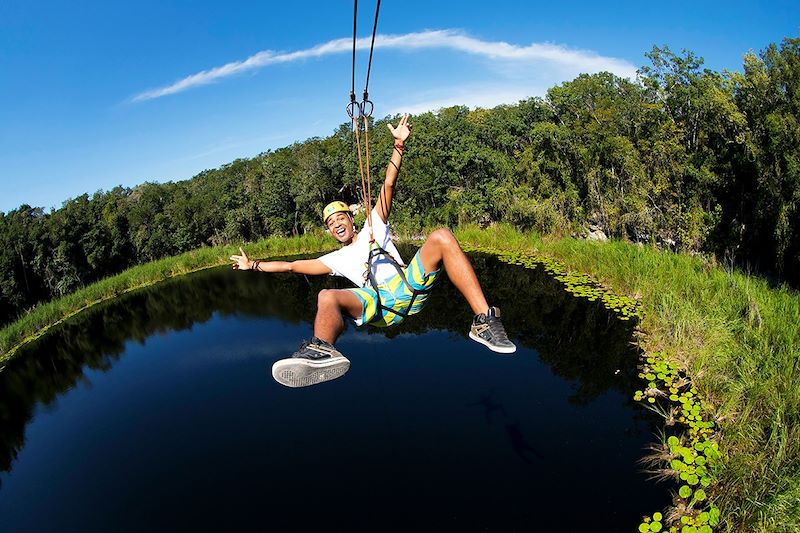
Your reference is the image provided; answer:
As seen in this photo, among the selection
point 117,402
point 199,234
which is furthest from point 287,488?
point 199,234

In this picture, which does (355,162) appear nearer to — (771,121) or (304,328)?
(304,328)

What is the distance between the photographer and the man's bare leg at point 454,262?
281cm

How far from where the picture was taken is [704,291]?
5.51 meters

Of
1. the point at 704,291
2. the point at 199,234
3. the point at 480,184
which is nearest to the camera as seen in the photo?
the point at 704,291

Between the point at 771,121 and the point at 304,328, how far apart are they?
778cm

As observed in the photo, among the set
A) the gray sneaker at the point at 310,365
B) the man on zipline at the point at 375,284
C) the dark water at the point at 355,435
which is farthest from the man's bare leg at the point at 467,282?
the dark water at the point at 355,435

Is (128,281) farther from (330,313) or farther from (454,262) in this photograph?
(454,262)

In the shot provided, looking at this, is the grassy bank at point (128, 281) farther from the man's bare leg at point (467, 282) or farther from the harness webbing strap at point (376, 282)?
the man's bare leg at point (467, 282)

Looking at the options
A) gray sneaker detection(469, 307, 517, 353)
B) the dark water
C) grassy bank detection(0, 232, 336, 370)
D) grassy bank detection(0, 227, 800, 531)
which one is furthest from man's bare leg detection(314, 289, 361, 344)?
grassy bank detection(0, 232, 336, 370)

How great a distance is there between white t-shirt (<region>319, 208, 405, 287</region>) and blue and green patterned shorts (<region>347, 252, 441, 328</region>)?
68mm

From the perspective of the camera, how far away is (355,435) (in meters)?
4.31

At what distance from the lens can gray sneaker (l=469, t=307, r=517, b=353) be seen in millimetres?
2738

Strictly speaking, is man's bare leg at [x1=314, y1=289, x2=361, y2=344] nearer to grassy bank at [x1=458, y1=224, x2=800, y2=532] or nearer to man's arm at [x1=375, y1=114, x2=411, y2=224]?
man's arm at [x1=375, y1=114, x2=411, y2=224]

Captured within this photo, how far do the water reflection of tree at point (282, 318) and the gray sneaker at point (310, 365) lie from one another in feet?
9.59
